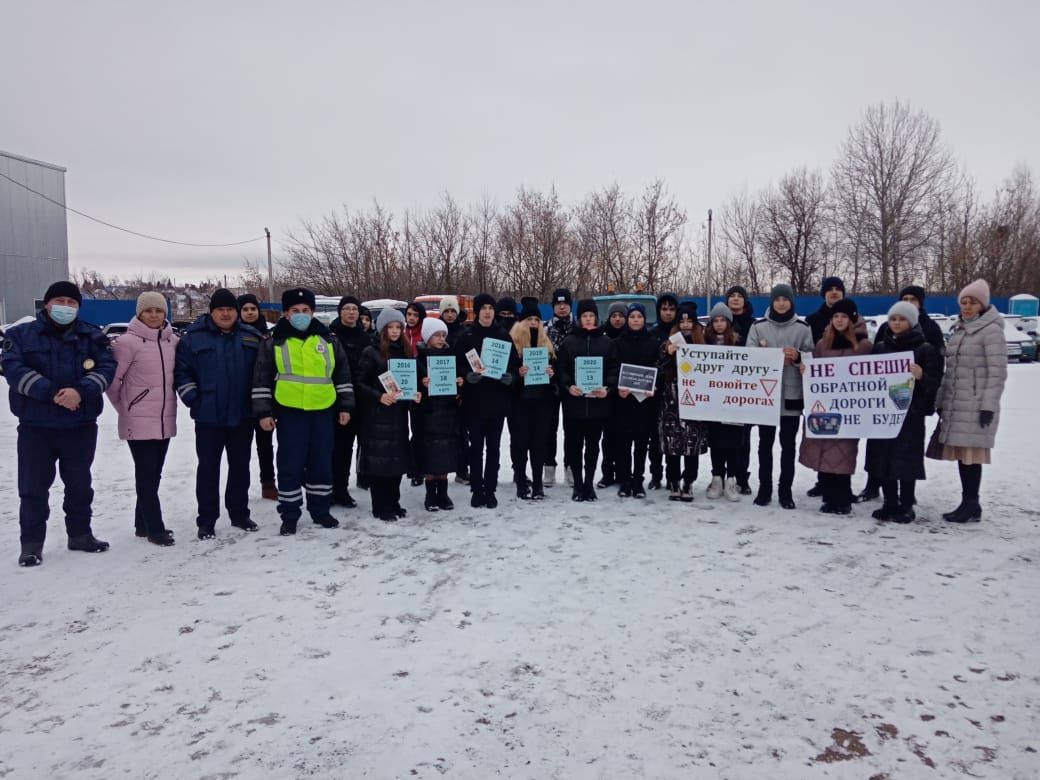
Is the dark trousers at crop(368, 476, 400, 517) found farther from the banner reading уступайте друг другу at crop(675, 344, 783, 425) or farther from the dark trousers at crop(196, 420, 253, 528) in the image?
the banner reading уступайте друг другу at crop(675, 344, 783, 425)

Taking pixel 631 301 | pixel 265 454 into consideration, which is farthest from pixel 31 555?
pixel 631 301

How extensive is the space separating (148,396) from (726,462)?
535 centimetres

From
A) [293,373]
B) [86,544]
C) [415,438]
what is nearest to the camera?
[86,544]

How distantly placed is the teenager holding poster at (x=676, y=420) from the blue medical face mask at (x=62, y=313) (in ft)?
16.7

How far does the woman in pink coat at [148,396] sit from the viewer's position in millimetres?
5543

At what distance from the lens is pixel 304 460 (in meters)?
6.06

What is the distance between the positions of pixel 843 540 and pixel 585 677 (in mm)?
3132

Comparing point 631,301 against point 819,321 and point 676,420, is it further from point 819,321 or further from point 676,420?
point 676,420

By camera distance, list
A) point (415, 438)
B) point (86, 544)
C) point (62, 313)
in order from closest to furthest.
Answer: point (62, 313) < point (86, 544) < point (415, 438)

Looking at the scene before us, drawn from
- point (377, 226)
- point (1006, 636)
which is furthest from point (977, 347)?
point (377, 226)

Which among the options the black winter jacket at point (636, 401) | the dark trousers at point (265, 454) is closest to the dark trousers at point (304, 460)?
the dark trousers at point (265, 454)

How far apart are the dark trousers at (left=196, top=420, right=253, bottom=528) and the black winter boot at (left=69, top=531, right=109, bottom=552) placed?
0.73 meters

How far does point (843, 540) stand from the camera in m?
5.67

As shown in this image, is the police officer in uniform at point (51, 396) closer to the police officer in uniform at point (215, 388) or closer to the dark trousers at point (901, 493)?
the police officer in uniform at point (215, 388)
